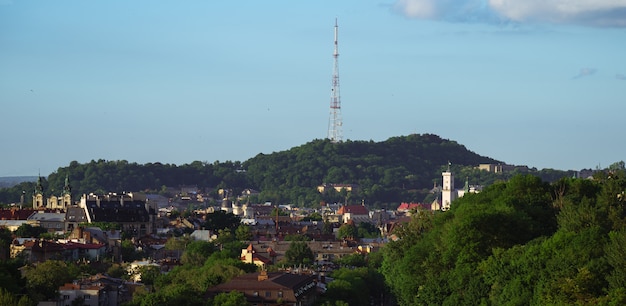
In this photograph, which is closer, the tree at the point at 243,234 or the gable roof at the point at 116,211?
the tree at the point at 243,234

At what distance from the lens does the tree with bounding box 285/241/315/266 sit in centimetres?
12381

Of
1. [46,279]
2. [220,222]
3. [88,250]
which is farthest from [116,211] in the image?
[46,279]

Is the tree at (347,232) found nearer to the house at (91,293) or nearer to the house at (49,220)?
the house at (49,220)

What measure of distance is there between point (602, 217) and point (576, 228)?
2.41m

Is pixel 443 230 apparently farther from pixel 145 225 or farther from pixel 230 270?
pixel 145 225

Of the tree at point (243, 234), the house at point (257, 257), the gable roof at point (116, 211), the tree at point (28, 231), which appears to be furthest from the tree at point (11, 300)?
the gable roof at point (116, 211)

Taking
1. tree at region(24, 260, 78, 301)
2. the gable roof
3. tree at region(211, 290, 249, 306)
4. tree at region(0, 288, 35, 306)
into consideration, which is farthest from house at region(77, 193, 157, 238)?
tree at region(0, 288, 35, 306)

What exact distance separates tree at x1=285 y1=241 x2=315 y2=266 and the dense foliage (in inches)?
599

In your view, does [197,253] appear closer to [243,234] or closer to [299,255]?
[299,255]

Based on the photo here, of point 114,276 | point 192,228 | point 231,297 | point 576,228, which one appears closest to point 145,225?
point 192,228

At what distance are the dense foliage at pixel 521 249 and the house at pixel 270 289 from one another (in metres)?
4.78

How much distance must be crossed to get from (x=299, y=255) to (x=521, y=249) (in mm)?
53174

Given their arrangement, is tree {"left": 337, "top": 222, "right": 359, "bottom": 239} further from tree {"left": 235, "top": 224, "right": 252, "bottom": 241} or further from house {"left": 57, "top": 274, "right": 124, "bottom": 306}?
house {"left": 57, "top": 274, "right": 124, "bottom": 306}

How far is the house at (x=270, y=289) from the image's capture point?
8756 centimetres
